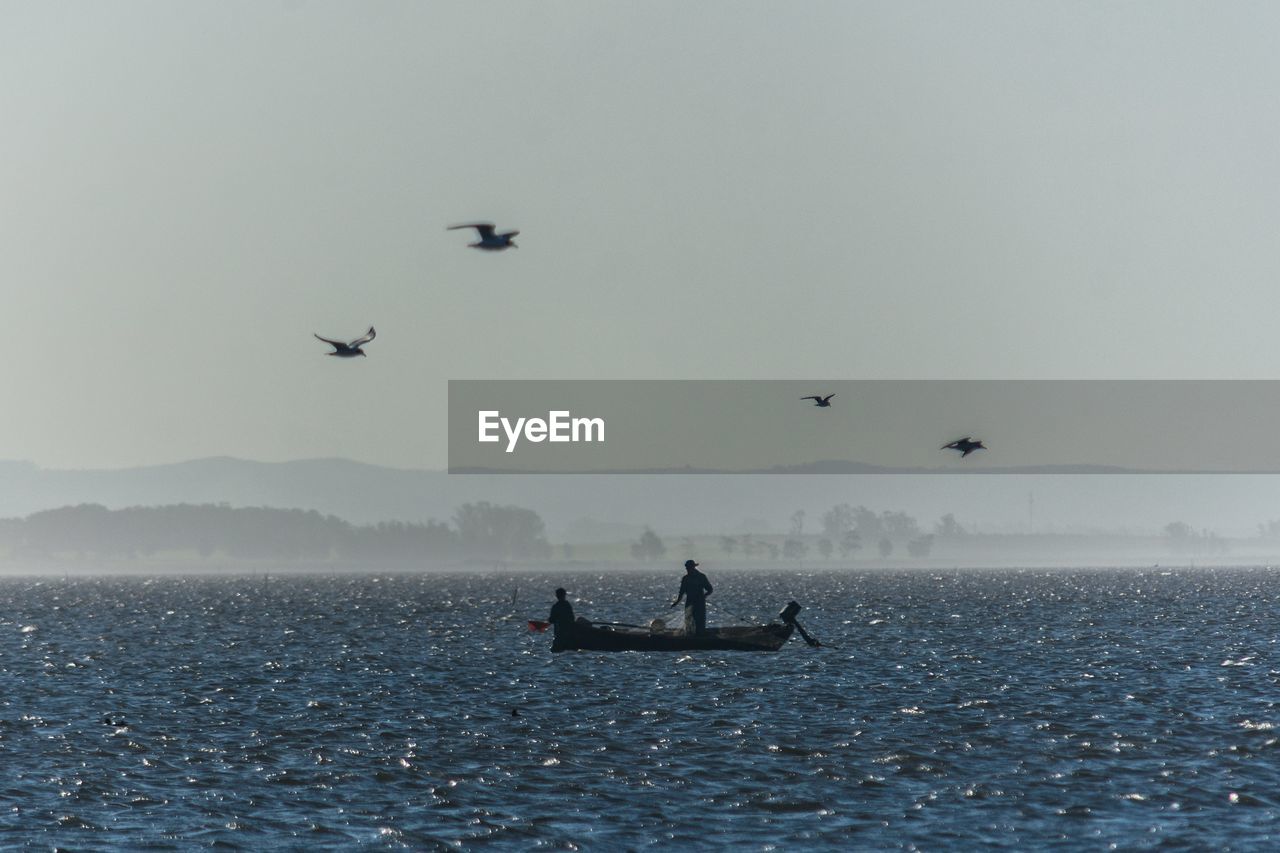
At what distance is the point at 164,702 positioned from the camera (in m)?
43.6

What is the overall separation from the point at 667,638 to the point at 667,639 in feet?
0.12

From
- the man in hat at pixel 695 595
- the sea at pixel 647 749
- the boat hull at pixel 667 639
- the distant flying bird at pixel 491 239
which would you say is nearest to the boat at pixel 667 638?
the boat hull at pixel 667 639

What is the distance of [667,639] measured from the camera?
54.2 meters

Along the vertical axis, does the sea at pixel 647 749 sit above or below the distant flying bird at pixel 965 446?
below

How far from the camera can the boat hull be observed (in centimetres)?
5375

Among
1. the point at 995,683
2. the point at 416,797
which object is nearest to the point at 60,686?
the point at 416,797

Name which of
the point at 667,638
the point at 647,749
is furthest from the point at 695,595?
the point at 647,749

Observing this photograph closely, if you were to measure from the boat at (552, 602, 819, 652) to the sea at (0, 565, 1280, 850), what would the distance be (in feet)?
2.43

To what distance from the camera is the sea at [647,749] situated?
24891mm

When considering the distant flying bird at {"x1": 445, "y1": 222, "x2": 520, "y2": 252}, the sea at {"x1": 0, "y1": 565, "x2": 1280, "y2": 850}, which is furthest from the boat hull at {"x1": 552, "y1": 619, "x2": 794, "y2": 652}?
the distant flying bird at {"x1": 445, "y1": 222, "x2": 520, "y2": 252}

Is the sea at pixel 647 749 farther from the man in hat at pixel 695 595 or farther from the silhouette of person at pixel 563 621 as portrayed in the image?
the man in hat at pixel 695 595

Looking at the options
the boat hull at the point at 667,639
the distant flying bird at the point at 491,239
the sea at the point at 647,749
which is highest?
the distant flying bird at the point at 491,239

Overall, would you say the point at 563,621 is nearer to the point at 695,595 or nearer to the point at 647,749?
the point at 695,595

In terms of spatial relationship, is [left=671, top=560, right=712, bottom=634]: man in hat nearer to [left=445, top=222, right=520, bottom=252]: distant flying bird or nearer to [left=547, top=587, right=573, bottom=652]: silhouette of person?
[left=547, top=587, right=573, bottom=652]: silhouette of person
